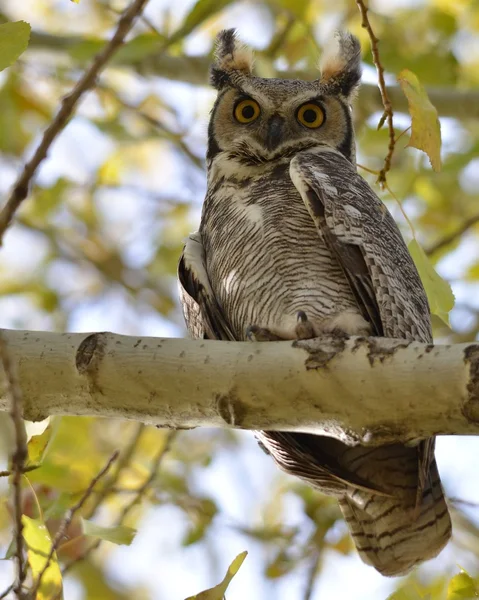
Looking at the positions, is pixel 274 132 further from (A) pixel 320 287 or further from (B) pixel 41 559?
(B) pixel 41 559

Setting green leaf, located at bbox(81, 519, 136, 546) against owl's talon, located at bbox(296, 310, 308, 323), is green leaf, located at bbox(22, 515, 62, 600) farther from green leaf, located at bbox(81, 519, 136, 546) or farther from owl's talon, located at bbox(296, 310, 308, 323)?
owl's talon, located at bbox(296, 310, 308, 323)

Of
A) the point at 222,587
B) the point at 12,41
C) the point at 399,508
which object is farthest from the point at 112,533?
the point at 12,41

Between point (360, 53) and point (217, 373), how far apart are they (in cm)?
208

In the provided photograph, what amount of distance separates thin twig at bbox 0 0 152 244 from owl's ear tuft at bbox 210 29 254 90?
2139mm

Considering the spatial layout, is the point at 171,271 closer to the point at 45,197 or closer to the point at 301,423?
the point at 45,197

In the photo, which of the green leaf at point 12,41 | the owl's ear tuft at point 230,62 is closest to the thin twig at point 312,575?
the owl's ear tuft at point 230,62

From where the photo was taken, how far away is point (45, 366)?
1.87m

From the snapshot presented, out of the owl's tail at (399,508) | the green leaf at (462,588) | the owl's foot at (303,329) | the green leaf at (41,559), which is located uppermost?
the owl's foot at (303,329)

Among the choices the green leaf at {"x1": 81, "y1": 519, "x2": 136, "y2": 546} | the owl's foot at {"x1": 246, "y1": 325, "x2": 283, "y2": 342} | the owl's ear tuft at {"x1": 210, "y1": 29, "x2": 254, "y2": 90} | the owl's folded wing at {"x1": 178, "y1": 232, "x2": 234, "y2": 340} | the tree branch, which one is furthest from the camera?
the owl's ear tuft at {"x1": 210, "y1": 29, "x2": 254, "y2": 90}

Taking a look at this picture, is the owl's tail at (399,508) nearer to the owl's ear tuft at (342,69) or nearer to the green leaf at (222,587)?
the green leaf at (222,587)

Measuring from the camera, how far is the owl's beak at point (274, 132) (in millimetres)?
3023

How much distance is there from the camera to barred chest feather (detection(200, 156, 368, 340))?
94.8 inches

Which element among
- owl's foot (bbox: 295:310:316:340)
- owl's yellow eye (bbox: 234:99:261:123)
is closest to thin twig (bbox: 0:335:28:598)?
owl's foot (bbox: 295:310:316:340)

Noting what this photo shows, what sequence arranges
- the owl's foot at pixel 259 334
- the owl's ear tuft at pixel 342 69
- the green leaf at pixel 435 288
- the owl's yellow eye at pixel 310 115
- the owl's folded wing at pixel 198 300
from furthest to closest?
the owl's ear tuft at pixel 342 69, the owl's yellow eye at pixel 310 115, the owl's folded wing at pixel 198 300, the owl's foot at pixel 259 334, the green leaf at pixel 435 288
